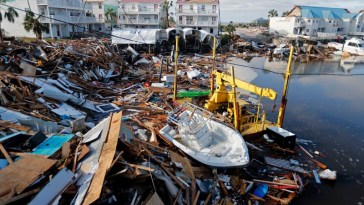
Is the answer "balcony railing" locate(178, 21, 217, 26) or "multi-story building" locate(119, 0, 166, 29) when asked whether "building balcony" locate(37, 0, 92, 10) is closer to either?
"multi-story building" locate(119, 0, 166, 29)

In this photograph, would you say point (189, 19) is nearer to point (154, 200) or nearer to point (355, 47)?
point (355, 47)

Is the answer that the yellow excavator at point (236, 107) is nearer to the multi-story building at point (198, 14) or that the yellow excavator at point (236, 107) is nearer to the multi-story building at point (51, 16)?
the multi-story building at point (51, 16)

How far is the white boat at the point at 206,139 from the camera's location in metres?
9.52

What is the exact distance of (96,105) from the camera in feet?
50.1

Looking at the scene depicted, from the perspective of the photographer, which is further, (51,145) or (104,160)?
(51,145)

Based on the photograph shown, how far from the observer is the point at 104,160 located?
638 centimetres

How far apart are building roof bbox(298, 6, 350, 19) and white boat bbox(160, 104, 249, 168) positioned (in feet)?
207

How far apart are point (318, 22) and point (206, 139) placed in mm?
67404

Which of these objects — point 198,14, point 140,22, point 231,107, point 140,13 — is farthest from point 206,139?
point 140,13

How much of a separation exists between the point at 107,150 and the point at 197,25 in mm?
48146

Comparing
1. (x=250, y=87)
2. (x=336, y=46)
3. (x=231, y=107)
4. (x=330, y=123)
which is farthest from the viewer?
(x=336, y=46)

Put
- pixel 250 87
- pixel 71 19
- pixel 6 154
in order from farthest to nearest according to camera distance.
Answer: pixel 71 19 < pixel 250 87 < pixel 6 154

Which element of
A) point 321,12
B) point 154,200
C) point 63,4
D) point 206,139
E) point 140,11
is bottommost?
point 206,139

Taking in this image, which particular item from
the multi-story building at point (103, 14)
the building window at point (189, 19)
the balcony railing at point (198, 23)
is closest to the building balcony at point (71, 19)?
the multi-story building at point (103, 14)
